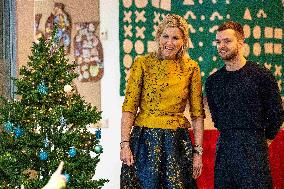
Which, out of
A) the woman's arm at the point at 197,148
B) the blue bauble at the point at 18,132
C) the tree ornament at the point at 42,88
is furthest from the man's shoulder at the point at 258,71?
the blue bauble at the point at 18,132

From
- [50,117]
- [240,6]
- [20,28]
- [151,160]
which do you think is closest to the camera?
[50,117]

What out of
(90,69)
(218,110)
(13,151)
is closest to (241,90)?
(218,110)

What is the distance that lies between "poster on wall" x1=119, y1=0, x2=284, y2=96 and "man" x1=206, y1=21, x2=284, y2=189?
168 centimetres

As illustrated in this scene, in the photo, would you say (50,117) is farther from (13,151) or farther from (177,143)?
(177,143)

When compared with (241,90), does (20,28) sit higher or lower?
higher

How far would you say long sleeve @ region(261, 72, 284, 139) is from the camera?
2.80 m

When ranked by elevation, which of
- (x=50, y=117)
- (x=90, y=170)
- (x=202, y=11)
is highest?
(x=202, y=11)

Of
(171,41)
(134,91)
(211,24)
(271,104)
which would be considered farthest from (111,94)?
(271,104)

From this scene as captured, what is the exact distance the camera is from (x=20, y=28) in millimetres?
3254

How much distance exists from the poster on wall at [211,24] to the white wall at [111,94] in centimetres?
20

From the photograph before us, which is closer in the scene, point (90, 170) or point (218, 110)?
point (90, 170)

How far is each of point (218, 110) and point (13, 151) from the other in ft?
3.94

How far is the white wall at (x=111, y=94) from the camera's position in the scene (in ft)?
15.9

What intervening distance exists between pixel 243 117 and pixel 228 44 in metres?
0.42
